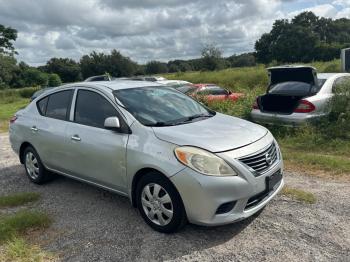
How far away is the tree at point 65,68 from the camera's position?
7056cm

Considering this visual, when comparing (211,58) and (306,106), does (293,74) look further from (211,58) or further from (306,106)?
(211,58)

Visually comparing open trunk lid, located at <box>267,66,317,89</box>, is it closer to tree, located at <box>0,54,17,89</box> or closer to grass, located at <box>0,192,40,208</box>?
grass, located at <box>0,192,40,208</box>

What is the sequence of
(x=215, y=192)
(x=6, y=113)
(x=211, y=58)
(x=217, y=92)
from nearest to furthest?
(x=215, y=192), (x=217, y=92), (x=6, y=113), (x=211, y=58)

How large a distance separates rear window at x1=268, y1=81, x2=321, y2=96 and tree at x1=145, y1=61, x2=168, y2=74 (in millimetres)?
59818

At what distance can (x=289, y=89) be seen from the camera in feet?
28.1

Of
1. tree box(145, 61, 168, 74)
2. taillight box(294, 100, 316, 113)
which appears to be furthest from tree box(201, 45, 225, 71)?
taillight box(294, 100, 316, 113)

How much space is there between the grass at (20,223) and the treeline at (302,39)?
65548 millimetres

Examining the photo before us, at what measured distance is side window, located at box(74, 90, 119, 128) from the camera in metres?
4.69

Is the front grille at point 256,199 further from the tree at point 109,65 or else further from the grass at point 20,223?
the tree at point 109,65

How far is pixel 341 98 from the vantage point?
8.44 metres

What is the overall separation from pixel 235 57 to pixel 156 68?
47.6ft

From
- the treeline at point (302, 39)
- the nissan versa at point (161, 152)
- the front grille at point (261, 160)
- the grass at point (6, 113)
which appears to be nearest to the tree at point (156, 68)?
the treeline at point (302, 39)

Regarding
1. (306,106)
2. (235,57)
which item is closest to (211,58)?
(235,57)

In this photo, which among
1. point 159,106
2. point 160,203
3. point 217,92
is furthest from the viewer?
point 217,92
